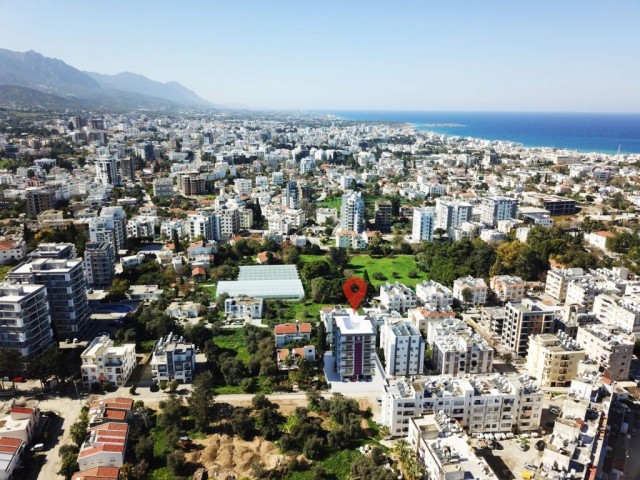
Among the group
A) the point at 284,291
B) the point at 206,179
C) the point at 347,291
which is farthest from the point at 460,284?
the point at 206,179

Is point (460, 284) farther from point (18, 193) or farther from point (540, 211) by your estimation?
point (18, 193)

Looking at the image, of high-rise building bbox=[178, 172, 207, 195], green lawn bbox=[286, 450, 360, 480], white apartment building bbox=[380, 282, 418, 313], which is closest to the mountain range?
high-rise building bbox=[178, 172, 207, 195]

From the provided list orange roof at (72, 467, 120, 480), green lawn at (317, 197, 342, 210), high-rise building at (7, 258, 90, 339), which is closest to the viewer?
orange roof at (72, 467, 120, 480)

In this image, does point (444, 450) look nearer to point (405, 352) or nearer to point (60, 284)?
point (405, 352)

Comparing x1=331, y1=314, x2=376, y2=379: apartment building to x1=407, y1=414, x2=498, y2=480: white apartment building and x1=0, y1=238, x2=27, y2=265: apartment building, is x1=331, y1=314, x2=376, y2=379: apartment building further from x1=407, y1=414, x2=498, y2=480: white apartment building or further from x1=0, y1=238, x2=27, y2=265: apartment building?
x1=0, y1=238, x2=27, y2=265: apartment building

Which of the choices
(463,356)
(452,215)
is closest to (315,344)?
(463,356)

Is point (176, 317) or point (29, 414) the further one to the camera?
point (176, 317)
